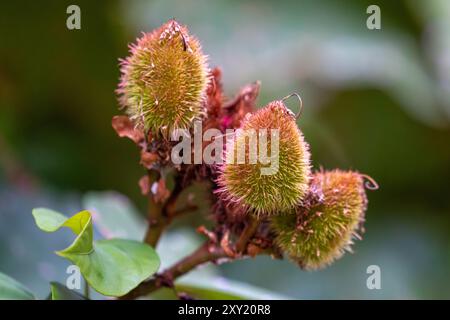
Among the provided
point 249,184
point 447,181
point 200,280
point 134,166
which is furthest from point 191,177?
point 447,181

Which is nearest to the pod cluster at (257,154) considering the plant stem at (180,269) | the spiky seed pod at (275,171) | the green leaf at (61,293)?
the spiky seed pod at (275,171)

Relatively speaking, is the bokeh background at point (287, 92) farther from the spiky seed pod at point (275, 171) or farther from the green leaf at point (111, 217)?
the spiky seed pod at point (275, 171)

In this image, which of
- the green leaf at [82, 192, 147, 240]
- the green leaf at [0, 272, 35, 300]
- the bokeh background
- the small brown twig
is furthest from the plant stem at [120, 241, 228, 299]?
the bokeh background

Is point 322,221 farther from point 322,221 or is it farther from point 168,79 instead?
point 168,79

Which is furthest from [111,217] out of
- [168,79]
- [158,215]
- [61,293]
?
[168,79]

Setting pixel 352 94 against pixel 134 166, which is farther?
pixel 352 94

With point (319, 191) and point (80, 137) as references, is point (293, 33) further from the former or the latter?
point (319, 191)

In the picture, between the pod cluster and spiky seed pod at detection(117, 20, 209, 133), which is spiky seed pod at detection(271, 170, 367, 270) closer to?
the pod cluster
